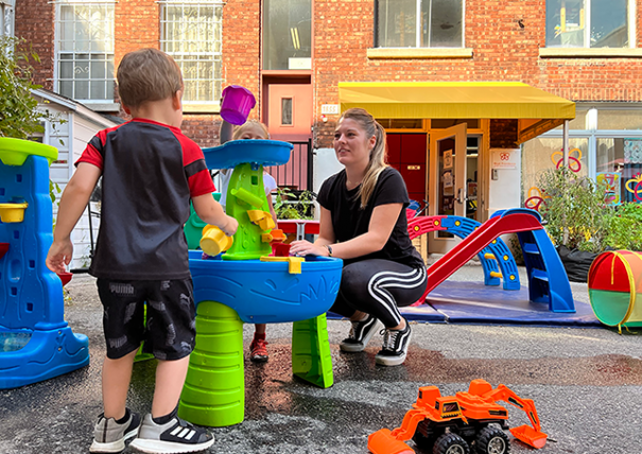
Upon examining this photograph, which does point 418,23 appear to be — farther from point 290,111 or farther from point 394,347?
point 394,347

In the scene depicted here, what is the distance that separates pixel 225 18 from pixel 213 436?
8512mm

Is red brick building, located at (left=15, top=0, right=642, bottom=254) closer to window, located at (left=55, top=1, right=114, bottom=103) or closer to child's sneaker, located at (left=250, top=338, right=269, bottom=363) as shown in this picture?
window, located at (left=55, top=1, right=114, bottom=103)

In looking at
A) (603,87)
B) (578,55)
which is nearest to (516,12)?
(578,55)

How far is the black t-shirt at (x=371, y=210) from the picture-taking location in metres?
2.51

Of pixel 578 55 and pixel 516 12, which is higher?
pixel 516 12

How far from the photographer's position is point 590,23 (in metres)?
8.84

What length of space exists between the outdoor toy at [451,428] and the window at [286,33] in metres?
8.91

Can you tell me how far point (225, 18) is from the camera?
28.5 feet

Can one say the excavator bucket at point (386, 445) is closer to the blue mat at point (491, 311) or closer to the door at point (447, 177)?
the blue mat at point (491, 311)

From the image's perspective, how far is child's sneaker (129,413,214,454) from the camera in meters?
1.46

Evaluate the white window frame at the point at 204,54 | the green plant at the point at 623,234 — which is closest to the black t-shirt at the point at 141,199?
the green plant at the point at 623,234

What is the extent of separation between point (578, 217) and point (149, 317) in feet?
22.7

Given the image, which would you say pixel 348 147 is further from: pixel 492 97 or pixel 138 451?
pixel 492 97

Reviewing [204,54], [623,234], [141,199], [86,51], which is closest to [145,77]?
[141,199]
